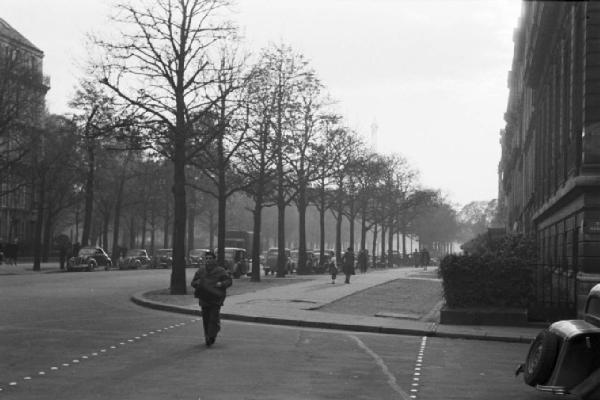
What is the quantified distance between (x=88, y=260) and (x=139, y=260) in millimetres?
9773

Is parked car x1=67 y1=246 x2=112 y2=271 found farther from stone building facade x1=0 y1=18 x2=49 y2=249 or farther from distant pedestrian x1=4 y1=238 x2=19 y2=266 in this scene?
stone building facade x1=0 y1=18 x2=49 y2=249

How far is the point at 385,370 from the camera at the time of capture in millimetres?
13016

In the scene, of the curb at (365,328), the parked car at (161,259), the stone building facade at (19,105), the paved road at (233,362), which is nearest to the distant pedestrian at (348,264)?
the stone building facade at (19,105)

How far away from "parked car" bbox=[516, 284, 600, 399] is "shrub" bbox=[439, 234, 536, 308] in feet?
39.8

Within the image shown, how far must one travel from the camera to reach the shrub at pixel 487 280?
2209 cm

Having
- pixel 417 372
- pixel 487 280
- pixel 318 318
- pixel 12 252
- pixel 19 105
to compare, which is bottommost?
pixel 417 372

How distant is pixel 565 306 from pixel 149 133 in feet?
53.3

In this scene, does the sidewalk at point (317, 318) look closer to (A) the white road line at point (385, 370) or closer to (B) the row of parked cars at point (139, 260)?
(A) the white road line at point (385, 370)

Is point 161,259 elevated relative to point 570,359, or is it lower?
elevated

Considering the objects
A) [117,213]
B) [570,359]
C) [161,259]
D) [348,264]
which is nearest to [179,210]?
[348,264]

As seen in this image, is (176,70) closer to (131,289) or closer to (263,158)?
(131,289)

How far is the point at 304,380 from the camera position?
11.7m

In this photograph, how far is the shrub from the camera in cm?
2209

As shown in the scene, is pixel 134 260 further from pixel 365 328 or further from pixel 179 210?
pixel 365 328
